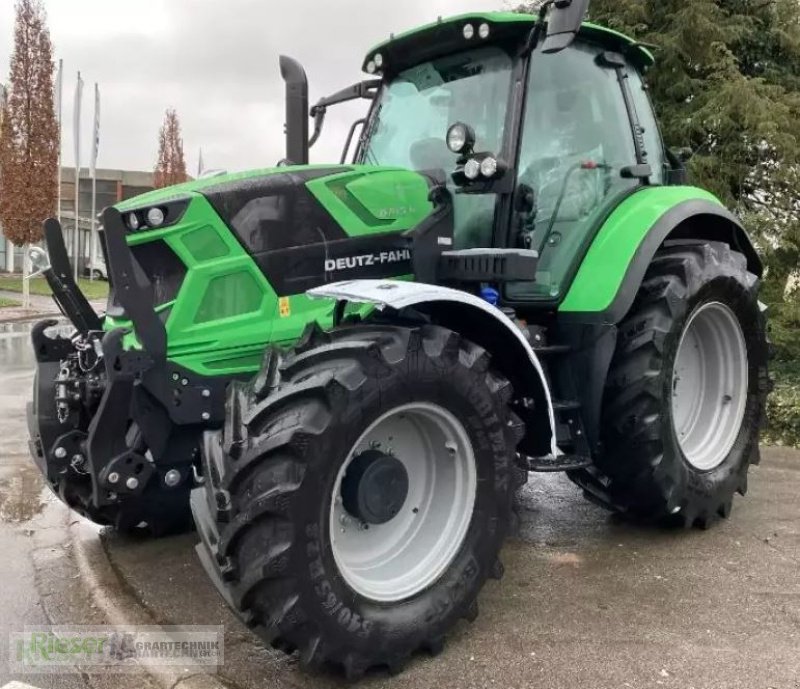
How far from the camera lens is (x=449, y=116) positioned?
13.6 ft

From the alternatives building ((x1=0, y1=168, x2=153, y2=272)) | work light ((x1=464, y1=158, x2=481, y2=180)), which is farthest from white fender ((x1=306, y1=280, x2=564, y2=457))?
building ((x1=0, y1=168, x2=153, y2=272))

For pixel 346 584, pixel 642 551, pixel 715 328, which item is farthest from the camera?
pixel 715 328

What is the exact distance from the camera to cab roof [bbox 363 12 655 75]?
387 centimetres

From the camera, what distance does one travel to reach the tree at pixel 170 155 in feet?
119

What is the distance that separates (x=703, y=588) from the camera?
141 inches

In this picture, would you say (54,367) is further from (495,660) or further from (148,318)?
(495,660)

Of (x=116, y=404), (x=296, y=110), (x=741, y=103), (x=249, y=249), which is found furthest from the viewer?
(x=741, y=103)

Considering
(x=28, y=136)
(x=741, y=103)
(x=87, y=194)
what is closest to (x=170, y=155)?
(x=87, y=194)

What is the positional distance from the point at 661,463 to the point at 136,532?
9.24 feet

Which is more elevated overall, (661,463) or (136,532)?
(661,463)

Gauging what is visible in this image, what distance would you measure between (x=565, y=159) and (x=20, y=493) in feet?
13.2

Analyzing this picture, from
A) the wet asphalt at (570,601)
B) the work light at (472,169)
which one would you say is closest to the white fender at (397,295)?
the work light at (472,169)

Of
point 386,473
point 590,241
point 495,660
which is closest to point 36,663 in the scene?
point 386,473

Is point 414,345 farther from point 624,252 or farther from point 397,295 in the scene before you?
point 624,252
